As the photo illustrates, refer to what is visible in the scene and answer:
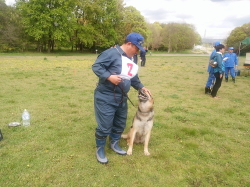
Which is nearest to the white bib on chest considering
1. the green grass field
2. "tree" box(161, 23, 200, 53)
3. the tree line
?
the green grass field

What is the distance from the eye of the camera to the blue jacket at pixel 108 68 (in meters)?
3.03

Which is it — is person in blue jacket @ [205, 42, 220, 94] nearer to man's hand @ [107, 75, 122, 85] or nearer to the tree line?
man's hand @ [107, 75, 122, 85]

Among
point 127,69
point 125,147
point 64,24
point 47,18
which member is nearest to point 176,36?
point 64,24

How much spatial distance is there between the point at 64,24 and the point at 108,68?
34.1 metres

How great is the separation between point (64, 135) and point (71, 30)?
34015 mm

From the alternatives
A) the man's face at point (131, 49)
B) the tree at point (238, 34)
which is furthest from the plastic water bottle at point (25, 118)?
the tree at point (238, 34)

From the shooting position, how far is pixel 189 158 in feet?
12.6

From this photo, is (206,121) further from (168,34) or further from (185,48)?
(185,48)

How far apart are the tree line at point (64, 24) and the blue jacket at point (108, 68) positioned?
108ft

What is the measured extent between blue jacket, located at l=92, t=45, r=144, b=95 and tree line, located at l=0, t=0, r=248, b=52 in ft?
108

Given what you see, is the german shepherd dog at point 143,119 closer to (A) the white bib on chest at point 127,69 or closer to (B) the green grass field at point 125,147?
(B) the green grass field at point 125,147

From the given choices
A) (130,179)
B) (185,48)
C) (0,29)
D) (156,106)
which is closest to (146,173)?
(130,179)

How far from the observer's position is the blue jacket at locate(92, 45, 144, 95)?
3.03 m

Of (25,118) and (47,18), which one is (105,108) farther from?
(47,18)
